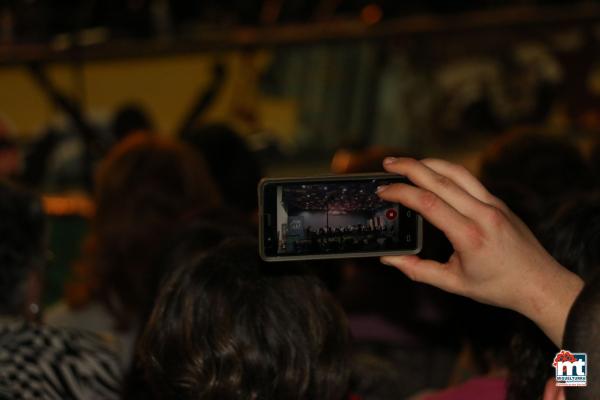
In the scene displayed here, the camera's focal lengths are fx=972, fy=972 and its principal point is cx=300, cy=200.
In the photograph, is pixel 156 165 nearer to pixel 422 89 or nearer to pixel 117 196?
pixel 117 196

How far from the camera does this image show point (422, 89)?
18.2 feet

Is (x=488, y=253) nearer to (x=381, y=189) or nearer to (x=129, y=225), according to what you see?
(x=381, y=189)

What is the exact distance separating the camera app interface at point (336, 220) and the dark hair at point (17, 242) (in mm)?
890

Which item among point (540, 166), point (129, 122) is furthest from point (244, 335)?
point (129, 122)

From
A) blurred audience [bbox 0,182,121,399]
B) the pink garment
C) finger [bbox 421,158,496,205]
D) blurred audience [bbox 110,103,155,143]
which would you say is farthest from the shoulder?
blurred audience [bbox 110,103,155,143]

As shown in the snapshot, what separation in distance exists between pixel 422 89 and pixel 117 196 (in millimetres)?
3260

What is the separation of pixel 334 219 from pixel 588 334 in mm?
398

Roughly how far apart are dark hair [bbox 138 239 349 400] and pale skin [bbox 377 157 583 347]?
33cm

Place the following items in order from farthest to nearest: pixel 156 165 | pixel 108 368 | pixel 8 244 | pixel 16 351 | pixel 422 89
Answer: pixel 422 89
pixel 156 165
pixel 8 244
pixel 108 368
pixel 16 351

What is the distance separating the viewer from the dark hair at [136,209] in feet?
8.02

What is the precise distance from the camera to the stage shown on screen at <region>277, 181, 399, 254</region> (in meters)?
1.25

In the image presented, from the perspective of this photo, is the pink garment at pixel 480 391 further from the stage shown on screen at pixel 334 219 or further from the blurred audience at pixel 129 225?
the blurred audience at pixel 129 225

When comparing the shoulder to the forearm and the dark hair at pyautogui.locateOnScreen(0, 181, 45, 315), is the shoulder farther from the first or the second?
the forearm

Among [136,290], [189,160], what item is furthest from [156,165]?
[136,290]
